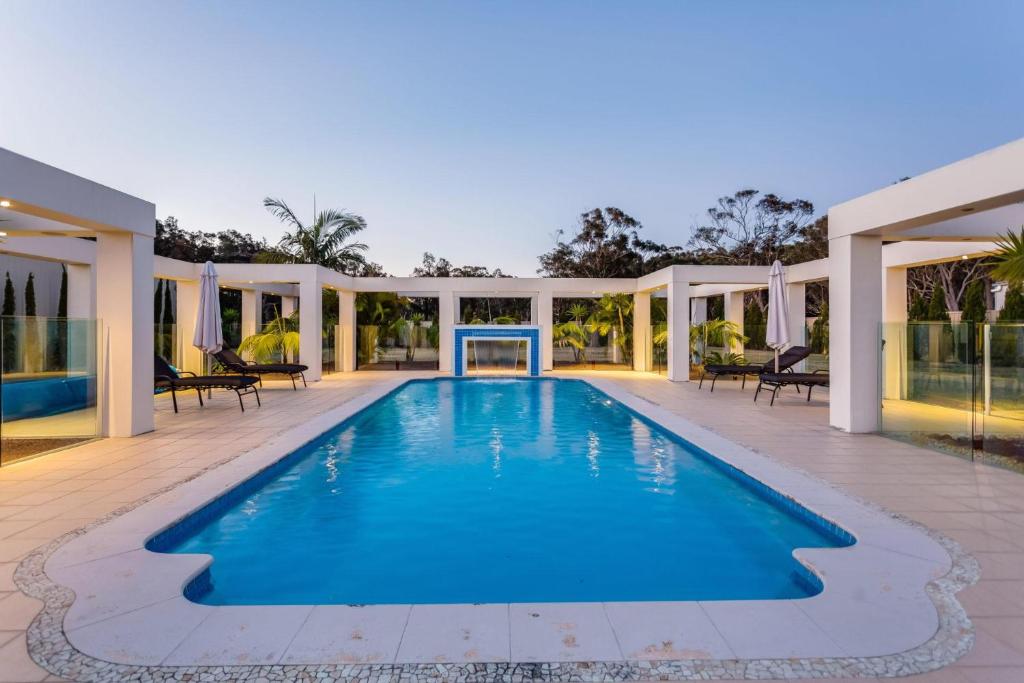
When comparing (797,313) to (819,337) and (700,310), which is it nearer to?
(819,337)

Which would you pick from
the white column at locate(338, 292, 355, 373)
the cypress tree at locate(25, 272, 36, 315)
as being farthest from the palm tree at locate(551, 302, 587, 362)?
the cypress tree at locate(25, 272, 36, 315)

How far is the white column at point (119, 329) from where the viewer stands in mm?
7633

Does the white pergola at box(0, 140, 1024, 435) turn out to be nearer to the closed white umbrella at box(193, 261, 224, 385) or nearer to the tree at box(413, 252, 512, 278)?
the closed white umbrella at box(193, 261, 224, 385)

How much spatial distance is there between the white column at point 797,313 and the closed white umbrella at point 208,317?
13.8 meters

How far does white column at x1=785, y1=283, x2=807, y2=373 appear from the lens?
16.0 metres

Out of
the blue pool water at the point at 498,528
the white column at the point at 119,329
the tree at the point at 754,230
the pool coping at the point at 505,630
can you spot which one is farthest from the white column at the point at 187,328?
the tree at the point at 754,230

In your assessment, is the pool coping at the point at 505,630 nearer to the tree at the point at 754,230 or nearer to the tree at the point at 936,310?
the tree at the point at 936,310

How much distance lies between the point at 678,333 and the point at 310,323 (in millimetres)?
9987

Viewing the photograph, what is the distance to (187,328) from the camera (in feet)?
49.1

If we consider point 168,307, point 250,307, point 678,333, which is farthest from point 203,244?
point 678,333

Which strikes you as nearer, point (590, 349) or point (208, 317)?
point (208, 317)

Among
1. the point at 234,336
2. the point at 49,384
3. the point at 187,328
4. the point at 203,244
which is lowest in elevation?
the point at 49,384

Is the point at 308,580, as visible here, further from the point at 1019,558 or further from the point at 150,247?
the point at 150,247

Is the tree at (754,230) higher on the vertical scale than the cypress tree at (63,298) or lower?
higher
